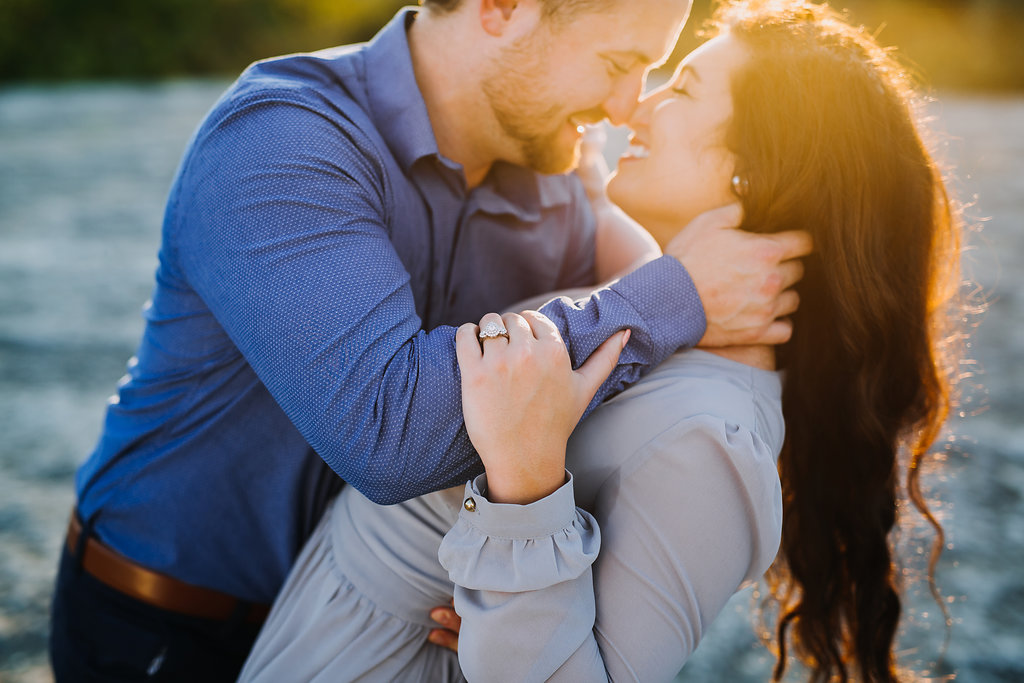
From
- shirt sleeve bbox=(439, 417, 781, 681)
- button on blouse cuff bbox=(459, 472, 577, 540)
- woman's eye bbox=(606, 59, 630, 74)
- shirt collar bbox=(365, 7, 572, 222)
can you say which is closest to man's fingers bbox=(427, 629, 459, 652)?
shirt sleeve bbox=(439, 417, 781, 681)

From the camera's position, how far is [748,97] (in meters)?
1.61

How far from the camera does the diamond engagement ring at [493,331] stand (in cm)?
124

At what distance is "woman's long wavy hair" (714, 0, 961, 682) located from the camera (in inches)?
59.7

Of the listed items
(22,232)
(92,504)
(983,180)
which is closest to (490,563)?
(92,504)

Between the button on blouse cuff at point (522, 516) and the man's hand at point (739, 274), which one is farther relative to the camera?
the man's hand at point (739, 274)

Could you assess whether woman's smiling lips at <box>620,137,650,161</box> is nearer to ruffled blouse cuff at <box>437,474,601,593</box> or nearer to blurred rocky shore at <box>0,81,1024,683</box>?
blurred rocky shore at <box>0,81,1024,683</box>

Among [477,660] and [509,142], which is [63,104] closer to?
[509,142]

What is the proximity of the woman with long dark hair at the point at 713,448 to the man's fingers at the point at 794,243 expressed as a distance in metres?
0.03

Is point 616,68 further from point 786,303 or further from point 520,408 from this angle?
point 520,408

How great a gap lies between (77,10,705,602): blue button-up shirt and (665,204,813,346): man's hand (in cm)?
5

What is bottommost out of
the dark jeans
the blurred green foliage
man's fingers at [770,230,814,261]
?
the blurred green foliage

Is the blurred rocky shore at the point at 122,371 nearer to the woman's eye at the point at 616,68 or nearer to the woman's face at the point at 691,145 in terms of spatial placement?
the woman's face at the point at 691,145

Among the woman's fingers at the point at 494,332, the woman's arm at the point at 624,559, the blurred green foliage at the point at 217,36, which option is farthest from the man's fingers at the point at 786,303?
the blurred green foliage at the point at 217,36

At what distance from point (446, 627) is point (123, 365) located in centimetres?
386
